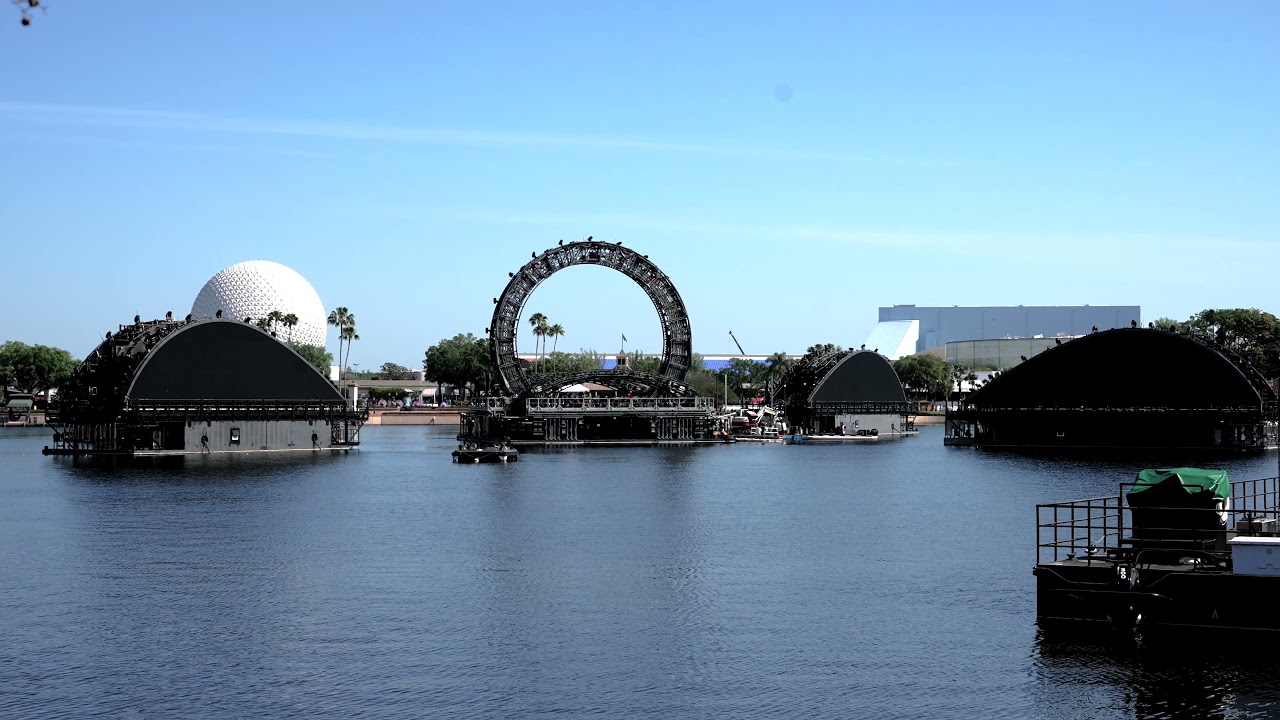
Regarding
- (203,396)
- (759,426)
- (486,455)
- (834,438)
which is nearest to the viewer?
(486,455)

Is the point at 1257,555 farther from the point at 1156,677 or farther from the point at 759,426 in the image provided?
the point at 759,426

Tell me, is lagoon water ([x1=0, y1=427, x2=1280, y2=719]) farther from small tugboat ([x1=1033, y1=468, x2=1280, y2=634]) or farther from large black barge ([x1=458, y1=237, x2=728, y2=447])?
large black barge ([x1=458, y1=237, x2=728, y2=447])

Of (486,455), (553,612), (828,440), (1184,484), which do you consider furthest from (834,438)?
(1184,484)

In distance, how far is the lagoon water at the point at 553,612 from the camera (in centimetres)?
3600

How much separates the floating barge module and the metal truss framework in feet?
81.5

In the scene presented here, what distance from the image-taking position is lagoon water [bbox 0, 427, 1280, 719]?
3600 centimetres

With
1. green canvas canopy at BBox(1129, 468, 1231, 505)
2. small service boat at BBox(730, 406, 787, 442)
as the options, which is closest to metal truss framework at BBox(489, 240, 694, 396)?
small service boat at BBox(730, 406, 787, 442)

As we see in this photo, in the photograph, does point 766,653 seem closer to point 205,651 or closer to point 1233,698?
point 1233,698

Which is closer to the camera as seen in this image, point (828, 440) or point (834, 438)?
point (828, 440)

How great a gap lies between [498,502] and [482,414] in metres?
80.4

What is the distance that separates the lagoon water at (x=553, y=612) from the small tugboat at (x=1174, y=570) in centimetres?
120

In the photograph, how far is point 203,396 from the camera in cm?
13162

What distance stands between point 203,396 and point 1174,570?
107774mm

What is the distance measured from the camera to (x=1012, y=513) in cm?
7862
